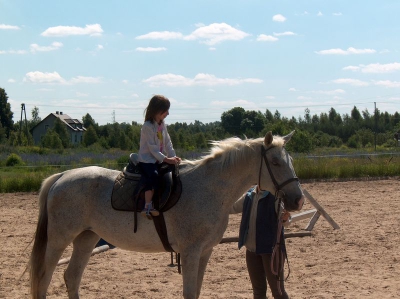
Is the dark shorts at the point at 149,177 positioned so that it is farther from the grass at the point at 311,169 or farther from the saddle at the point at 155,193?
the grass at the point at 311,169

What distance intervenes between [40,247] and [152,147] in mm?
1570

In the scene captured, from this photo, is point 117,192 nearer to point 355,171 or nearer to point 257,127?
point 355,171

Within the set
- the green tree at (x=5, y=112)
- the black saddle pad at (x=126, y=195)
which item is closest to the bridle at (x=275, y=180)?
the black saddle pad at (x=126, y=195)

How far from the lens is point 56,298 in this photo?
595cm

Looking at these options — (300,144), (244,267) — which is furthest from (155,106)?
(300,144)

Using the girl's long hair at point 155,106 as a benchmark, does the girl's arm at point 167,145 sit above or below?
below

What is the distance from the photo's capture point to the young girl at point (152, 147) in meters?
4.60

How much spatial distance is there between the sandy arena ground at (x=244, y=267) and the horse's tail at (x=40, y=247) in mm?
909

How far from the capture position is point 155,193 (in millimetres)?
4637

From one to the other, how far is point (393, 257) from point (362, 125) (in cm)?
6062

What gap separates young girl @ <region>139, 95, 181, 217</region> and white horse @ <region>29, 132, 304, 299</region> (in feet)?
0.78

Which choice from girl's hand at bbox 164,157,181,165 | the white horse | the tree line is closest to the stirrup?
the white horse

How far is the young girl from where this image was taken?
4.60m

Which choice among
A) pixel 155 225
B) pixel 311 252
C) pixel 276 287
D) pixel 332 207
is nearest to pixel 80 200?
pixel 155 225
